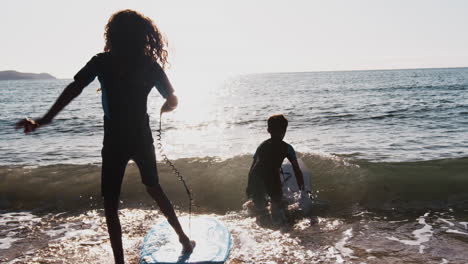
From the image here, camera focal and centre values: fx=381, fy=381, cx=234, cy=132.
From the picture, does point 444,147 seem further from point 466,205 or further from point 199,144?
point 199,144

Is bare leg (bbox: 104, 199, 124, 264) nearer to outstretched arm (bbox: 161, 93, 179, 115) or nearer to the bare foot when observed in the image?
the bare foot

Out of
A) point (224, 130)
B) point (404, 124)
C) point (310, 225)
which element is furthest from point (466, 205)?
point (224, 130)

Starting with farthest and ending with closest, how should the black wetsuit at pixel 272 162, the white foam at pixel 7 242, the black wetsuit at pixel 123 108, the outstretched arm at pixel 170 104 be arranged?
1. the black wetsuit at pixel 272 162
2. the white foam at pixel 7 242
3. the outstretched arm at pixel 170 104
4. the black wetsuit at pixel 123 108

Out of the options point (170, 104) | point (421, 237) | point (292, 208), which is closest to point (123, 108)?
point (170, 104)

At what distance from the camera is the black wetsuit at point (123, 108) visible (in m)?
3.31

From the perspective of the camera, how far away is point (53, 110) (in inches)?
120

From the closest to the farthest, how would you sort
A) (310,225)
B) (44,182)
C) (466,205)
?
(310,225) → (466,205) → (44,182)

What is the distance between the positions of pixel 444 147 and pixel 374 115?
11036mm

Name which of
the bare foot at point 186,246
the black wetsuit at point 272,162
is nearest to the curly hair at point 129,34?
the bare foot at point 186,246

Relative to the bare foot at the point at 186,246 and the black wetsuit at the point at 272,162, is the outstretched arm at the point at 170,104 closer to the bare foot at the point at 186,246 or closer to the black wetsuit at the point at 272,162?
the bare foot at the point at 186,246

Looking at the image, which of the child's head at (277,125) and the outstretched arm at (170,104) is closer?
the outstretched arm at (170,104)

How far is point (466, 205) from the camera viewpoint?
6391 millimetres

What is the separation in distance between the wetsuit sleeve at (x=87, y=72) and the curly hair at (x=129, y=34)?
0.68 ft

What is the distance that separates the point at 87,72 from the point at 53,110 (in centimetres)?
41
